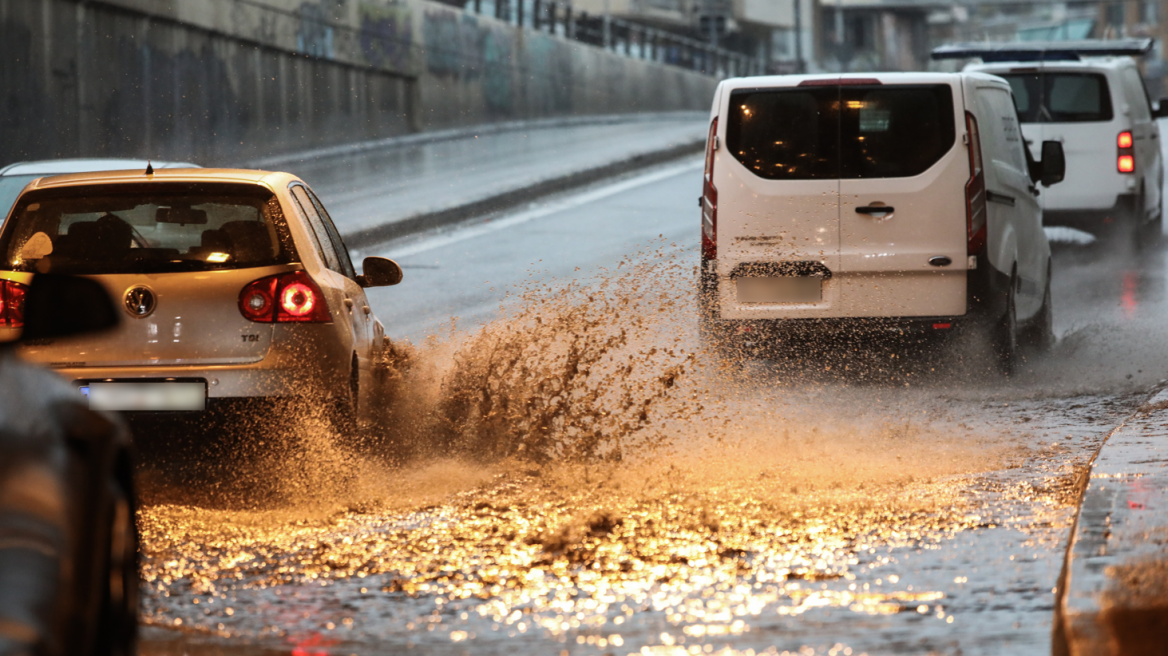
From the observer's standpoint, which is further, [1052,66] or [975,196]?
[1052,66]

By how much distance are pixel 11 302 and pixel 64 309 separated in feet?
11.7

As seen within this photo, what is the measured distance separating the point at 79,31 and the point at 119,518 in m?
19.6

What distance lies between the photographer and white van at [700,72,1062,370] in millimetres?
9102

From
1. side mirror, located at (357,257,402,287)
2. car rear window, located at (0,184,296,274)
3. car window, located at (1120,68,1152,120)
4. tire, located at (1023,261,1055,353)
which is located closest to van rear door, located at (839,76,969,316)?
tire, located at (1023,261,1055,353)

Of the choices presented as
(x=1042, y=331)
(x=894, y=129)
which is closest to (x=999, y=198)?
(x=894, y=129)

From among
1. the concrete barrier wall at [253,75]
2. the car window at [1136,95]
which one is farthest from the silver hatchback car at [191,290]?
the concrete barrier wall at [253,75]

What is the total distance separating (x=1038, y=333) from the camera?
10.7 metres

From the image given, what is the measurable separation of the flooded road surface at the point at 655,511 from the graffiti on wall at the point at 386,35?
21.6 m

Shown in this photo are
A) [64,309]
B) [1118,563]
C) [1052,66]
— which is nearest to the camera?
[64,309]

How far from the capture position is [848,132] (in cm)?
928

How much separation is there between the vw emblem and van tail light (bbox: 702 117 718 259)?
3.83 m

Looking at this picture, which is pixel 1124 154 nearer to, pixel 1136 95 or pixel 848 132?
pixel 1136 95

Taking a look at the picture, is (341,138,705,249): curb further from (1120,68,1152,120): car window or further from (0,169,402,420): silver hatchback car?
(0,169,402,420): silver hatchback car

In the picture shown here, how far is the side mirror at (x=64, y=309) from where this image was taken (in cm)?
304
